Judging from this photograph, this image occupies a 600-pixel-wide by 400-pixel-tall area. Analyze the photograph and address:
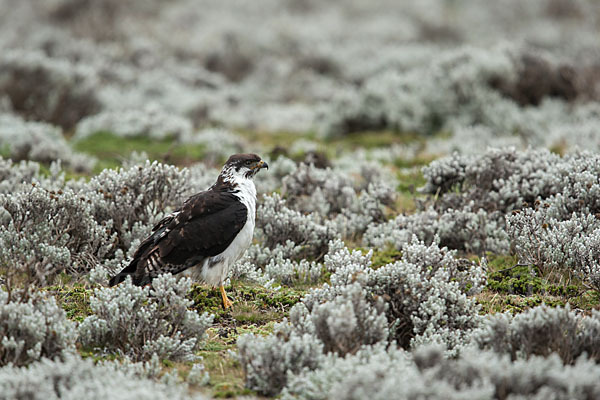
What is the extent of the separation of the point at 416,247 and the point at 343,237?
7.04ft

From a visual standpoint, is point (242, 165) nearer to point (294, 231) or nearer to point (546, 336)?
point (294, 231)

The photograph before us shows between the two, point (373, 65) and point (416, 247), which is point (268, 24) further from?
point (416, 247)

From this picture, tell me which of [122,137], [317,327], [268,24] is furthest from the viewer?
[268,24]

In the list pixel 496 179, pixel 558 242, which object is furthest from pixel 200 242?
pixel 496 179

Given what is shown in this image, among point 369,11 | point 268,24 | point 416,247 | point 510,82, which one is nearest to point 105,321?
point 416,247

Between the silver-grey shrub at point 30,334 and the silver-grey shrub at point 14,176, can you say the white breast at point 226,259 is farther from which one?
the silver-grey shrub at point 14,176

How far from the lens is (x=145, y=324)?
4754 millimetres

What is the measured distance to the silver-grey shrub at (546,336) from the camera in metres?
4.29

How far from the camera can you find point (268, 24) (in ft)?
88.4

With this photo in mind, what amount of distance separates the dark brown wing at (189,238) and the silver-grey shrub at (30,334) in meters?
1.11

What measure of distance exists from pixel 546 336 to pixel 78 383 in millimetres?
3207

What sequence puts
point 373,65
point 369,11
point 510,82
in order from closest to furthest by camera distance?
point 510,82, point 373,65, point 369,11

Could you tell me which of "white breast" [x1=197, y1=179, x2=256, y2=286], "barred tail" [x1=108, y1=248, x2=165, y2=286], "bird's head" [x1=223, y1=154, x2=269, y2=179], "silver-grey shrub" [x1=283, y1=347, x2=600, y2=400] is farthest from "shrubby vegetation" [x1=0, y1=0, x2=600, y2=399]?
"bird's head" [x1=223, y1=154, x2=269, y2=179]

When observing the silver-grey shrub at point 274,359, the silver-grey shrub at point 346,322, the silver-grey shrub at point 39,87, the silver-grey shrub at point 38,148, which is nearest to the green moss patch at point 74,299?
the silver-grey shrub at point 274,359
